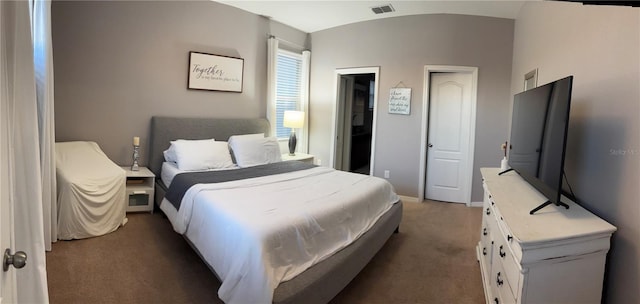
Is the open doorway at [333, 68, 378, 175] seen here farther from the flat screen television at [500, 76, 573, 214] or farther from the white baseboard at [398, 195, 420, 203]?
the flat screen television at [500, 76, 573, 214]

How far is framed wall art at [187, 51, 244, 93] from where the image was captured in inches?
166

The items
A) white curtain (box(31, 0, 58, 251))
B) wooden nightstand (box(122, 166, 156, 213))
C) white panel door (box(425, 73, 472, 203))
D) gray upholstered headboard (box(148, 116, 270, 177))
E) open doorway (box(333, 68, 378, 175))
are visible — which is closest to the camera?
white curtain (box(31, 0, 58, 251))

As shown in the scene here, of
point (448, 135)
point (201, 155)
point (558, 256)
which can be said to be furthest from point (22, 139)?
point (448, 135)

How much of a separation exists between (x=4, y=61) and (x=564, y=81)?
2.17 meters

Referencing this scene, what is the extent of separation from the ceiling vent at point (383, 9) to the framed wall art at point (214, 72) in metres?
1.91

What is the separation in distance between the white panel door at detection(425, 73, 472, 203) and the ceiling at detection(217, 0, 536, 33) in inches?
33.9

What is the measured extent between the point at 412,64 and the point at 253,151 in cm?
255

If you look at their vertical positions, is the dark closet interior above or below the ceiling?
below

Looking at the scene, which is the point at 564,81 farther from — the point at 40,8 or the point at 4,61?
the point at 40,8

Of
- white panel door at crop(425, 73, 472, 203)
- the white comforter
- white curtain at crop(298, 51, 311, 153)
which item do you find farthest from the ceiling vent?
the white comforter

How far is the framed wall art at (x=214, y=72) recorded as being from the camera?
422 centimetres

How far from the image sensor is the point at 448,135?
4.89 meters

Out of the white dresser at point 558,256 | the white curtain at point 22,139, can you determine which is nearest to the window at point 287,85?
the white dresser at point 558,256

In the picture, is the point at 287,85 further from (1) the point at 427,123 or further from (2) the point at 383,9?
(1) the point at 427,123
